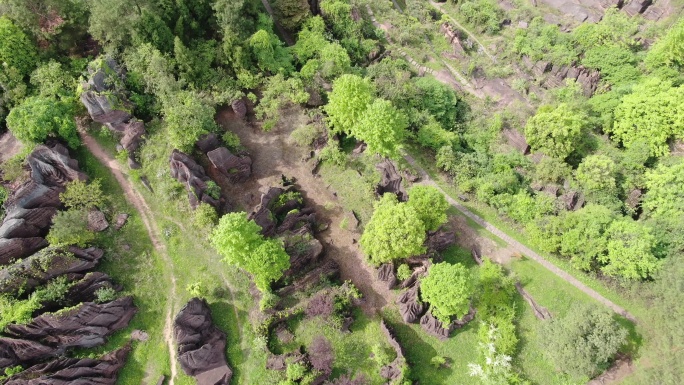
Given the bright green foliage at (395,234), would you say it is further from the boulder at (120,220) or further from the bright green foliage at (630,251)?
the boulder at (120,220)

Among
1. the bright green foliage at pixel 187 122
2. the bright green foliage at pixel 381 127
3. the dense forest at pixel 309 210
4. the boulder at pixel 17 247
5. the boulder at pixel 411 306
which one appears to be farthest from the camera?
the bright green foliage at pixel 187 122

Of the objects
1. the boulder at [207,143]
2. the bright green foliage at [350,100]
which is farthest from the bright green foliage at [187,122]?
the bright green foliage at [350,100]

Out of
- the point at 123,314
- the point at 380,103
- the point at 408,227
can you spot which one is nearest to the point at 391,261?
the point at 408,227

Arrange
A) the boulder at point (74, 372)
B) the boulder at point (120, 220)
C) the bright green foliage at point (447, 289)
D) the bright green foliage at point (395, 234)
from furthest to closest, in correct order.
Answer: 1. the boulder at point (120, 220)
2. the bright green foliage at point (395, 234)
3. the bright green foliage at point (447, 289)
4. the boulder at point (74, 372)

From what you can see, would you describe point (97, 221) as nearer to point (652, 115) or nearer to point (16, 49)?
point (16, 49)

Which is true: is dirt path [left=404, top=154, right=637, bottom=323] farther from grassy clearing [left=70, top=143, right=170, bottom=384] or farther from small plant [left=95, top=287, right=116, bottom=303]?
small plant [left=95, top=287, right=116, bottom=303]

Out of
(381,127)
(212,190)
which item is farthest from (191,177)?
(381,127)
